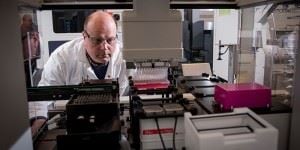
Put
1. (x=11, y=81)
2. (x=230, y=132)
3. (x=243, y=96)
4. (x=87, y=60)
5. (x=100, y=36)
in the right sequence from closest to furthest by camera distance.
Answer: (x=11, y=81) → (x=230, y=132) → (x=243, y=96) → (x=100, y=36) → (x=87, y=60)

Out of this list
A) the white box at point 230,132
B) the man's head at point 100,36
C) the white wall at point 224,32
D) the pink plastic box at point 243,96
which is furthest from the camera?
the white wall at point 224,32

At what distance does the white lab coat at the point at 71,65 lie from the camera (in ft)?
9.48

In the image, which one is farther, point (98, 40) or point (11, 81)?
point (98, 40)

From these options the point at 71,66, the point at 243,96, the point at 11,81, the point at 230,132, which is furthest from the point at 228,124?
the point at 71,66

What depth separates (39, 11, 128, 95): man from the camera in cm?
281

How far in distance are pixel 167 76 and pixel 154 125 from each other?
15.3 inches

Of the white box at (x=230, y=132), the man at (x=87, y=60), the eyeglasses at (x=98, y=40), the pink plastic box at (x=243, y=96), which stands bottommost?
the white box at (x=230, y=132)

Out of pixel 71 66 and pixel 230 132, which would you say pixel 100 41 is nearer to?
pixel 71 66

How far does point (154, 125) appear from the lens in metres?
1.43

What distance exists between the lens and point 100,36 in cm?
276

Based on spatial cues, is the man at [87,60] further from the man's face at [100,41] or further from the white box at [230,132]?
the white box at [230,132]

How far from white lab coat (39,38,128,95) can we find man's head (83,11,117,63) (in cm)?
9

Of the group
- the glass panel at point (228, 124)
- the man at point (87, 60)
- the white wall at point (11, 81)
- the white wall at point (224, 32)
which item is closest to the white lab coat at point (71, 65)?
the man at point (87, 60)

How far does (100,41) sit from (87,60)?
10.9 inches
